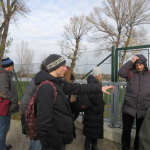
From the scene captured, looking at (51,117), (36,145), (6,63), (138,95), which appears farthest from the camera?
(6,63)

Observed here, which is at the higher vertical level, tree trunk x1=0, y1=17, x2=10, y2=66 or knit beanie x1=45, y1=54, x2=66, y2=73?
tree trunk x1=0, y1=17, x2=10, y2=66

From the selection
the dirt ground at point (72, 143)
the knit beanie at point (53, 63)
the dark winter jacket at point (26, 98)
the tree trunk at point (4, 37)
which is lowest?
the dirt ground at point (72, 143)

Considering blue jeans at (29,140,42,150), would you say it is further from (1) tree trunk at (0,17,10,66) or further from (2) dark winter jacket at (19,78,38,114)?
(1) tree trunk at (0,17,10,66)

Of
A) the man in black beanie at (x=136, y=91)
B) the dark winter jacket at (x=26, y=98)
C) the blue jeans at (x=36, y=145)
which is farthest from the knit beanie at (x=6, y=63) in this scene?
the man in black beanie at (x=136, y=91)

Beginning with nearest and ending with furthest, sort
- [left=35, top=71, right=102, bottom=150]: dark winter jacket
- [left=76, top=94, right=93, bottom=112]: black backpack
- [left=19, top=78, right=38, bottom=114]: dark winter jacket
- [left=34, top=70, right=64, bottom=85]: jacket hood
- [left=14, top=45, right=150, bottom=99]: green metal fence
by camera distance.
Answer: [left=35, top=71, right=102, bottom=150]: dark winter jacket → [left=34, top=70, right=64, bottom=85]: jacket hood → [left=19, top=78, right=38, bottom=114]: dark winter jacket → [left=76, top=94, right=93, bottom=112]: black backpack → [left=14, top=45, right=150, bottom=99]: green metal fence

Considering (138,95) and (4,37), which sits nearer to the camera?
(138,95)

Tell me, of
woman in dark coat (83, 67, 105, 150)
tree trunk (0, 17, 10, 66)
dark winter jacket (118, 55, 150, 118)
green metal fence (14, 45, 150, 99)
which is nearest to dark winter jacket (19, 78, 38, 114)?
woman in dark coat (83, 67, 105, 150)

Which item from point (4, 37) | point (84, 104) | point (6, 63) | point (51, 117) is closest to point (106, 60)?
point (84, 104)

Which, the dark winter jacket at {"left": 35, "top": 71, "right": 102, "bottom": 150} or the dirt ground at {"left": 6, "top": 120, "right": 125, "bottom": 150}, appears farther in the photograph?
the dirt ground at {"left": 6, "top": 120, "right": 125, "bottom": 150}

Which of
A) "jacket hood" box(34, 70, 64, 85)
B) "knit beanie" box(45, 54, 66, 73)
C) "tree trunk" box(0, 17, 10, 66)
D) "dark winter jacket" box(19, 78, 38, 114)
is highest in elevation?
"tree trunk" box(0, 17, 10, 66)

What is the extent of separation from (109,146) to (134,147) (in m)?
0.61

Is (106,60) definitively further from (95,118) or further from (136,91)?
(95,118)

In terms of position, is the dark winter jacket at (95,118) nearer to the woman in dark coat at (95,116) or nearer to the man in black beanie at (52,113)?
the woman in dark coat at (95,116)

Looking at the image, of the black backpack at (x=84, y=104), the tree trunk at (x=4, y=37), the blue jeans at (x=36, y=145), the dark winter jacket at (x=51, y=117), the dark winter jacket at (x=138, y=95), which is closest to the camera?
the dark winter jacket at (x=51, y=117)
